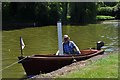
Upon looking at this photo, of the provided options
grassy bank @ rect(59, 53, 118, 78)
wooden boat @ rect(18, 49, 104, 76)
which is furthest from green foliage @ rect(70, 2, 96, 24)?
grassy bank @ rect(59, 53, 118, 78)

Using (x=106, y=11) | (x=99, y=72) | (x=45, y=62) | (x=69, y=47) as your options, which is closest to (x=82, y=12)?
(x=106, y=11)

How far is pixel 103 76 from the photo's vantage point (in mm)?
9117

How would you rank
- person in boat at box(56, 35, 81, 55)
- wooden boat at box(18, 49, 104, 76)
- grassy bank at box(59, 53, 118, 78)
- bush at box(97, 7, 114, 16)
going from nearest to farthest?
grassy bank at box(59, 53, 118, 78), wooden boat at box(18, 49, 104, 76), person in boat at box(56, 35, 81, 55), bush at box(97, 7, 114, 16)

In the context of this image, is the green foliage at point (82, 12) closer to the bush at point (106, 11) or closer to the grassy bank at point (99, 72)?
the bush at point (106, 11)

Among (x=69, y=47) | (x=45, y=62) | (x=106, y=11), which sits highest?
(x=106, y=11)

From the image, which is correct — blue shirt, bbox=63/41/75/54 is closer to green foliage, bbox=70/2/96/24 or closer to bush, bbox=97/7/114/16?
green foliage, bbox=70/2/96/24

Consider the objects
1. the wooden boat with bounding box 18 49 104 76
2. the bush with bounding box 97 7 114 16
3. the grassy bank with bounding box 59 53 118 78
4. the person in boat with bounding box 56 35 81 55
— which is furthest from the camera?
the bush with bounding box 97 7 114 16

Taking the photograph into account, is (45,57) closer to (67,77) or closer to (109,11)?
(67,77)

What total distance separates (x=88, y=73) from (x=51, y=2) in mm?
49475

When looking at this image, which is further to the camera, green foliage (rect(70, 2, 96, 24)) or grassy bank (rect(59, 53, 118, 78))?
green foliage (rect(70, 2, 96, 24))

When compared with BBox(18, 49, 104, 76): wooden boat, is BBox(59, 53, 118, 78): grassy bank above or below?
above

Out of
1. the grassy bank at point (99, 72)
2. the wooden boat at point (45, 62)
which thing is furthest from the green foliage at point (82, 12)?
the grassy bank at point (99, 72)

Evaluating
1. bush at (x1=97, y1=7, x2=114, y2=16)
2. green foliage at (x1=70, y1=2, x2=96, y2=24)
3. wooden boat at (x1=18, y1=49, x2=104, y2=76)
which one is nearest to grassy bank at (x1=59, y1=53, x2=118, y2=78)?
wooden boat at (x1=18, y1=49, x2=104, y2=76)

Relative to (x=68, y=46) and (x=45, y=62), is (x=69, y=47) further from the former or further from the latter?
(x=45, y=62)
